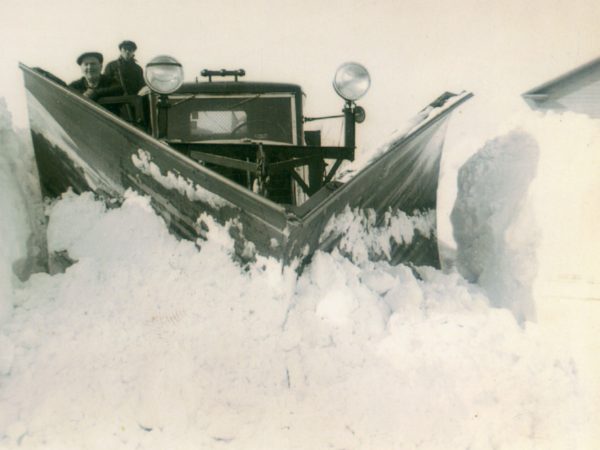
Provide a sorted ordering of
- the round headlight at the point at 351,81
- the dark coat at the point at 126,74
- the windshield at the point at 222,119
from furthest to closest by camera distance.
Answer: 1. the windshield at the point at 222,119
2. the dark coat at the point at 126,74
3. the round headlight at the point at 351,81

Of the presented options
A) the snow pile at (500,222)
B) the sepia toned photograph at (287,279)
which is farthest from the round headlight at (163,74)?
the snow pile at (500,222)

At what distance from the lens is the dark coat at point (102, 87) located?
4.50 m

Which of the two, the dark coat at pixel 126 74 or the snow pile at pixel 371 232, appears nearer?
the snow pile at pixel 371 232

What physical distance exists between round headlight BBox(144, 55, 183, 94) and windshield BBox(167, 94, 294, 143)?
1107 mm

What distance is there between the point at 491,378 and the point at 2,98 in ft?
12.7

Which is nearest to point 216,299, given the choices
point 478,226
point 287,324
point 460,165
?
Answer: point 287,324

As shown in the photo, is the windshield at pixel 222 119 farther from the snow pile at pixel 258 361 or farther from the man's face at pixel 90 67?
the snow pile at pixel 258 361

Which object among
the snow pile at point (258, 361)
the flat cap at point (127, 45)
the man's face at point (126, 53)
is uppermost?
the flat cap at point (127, 45)

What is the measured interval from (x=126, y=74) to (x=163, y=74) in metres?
1.27

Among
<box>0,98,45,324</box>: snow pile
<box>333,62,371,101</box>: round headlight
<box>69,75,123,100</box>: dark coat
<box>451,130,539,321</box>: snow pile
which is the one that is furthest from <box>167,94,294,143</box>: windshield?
<box>451,130,539,321</box>: snow pile

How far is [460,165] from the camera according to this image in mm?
4703

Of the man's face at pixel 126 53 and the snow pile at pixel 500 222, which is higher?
the man's face at pixel 126 53

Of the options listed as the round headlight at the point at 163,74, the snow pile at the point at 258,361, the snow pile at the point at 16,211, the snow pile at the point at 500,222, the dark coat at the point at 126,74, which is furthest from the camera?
the dark coat at the point at 126,74

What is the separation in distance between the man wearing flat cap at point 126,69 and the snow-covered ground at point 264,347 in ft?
4.12
